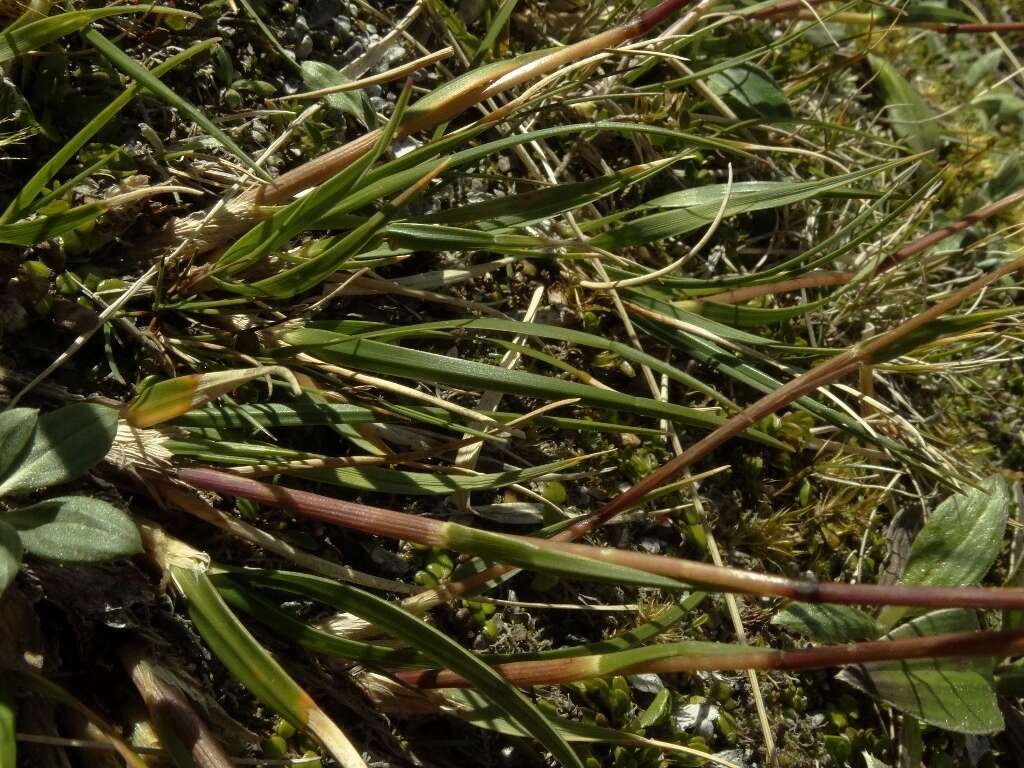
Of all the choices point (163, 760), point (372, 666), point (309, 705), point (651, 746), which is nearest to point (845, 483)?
point (651, 746)

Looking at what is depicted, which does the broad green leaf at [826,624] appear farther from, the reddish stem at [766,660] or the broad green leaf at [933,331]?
the broad green leaf at [933,331]

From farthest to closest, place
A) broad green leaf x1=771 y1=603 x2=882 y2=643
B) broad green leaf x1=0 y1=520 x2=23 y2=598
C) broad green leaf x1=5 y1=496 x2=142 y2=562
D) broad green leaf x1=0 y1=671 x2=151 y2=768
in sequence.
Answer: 1. broad green leaf x1=771 y1=603 x2=882 y2=643
2. broad green leaf x1=0 y1=671 x2=151 y2=768
3. broad green leaf x1=5 y1=496 x2=142 y2=562
4. broad green leaf x1=0 y1=520 x2=23 y2=598

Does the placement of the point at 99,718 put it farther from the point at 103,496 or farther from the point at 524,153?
A: the point at 524,153

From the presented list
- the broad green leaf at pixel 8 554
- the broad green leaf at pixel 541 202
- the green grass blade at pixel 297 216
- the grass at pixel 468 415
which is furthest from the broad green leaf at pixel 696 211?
the broad green leaf at pixel 8 554

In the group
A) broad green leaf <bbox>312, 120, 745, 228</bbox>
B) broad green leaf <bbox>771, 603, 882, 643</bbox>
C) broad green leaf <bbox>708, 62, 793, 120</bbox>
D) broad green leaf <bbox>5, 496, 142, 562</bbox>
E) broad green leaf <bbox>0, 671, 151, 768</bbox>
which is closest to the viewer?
broad green leaf <bbox>5, 496, 142, 562</bbox>

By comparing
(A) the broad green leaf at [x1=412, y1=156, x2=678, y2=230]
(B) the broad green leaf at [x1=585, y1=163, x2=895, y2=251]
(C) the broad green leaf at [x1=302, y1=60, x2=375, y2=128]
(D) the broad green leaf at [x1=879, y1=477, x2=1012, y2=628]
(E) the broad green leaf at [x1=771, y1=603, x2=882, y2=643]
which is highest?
(C) the broad green leaf at [x1=302, y1=60, x2=375, y2=128]

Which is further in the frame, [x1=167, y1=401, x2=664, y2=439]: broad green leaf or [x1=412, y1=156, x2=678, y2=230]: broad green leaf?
[x1=412, y1=156, x2=678, y2=230]: broad green leaf

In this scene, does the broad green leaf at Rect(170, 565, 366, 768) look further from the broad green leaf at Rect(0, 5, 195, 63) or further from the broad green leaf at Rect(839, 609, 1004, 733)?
the broad green leaf at Rect(839, 609, 1004, 733)

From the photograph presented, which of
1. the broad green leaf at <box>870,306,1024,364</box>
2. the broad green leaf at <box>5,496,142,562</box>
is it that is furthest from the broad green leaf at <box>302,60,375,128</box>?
the broad green leaf at <box>870,306,1024,364</box>
